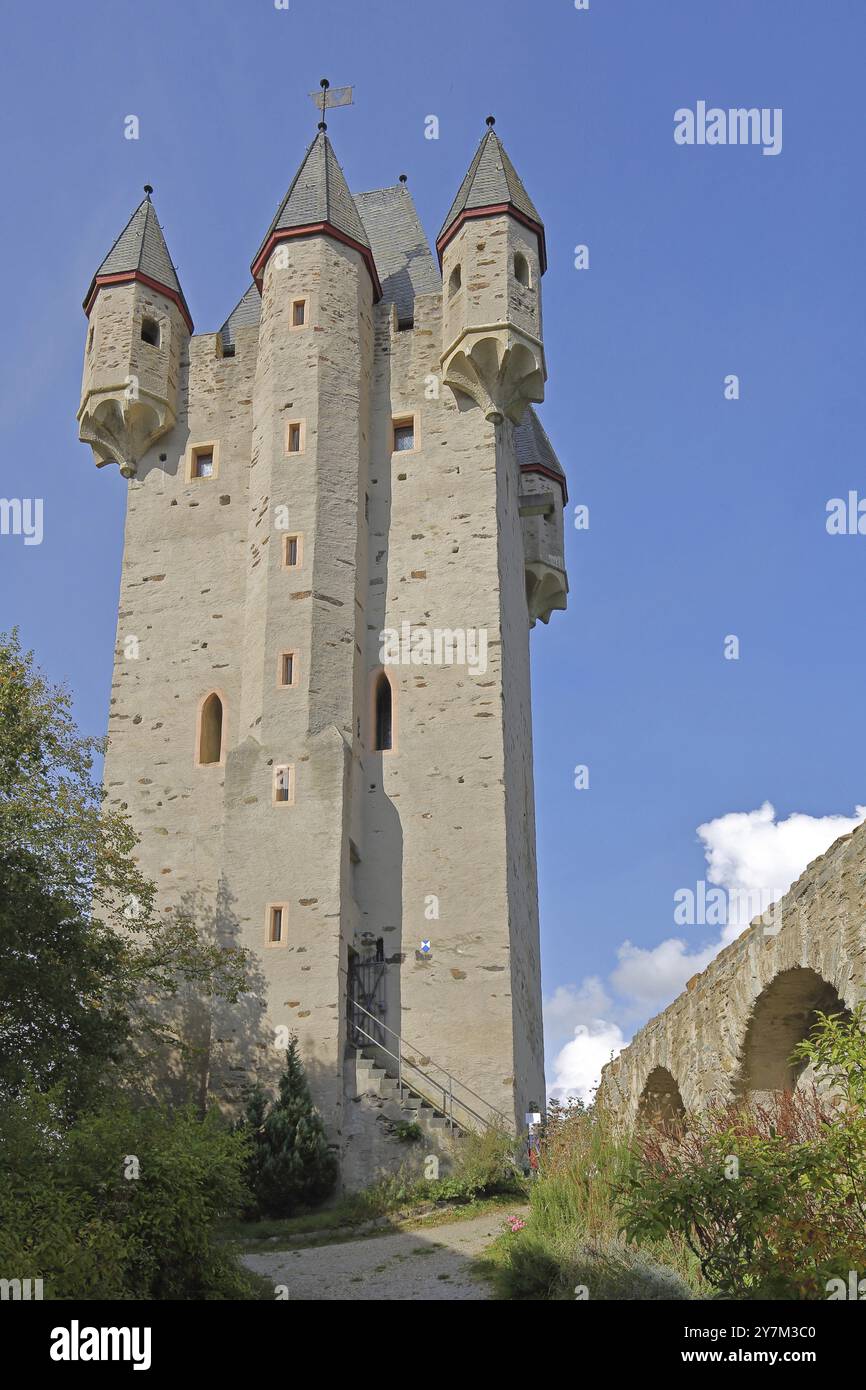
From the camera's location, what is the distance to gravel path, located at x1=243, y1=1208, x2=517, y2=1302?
13.6m

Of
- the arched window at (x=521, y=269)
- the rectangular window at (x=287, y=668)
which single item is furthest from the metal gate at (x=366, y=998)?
the arched window at (x=521, y=269)

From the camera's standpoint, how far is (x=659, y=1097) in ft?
63.6

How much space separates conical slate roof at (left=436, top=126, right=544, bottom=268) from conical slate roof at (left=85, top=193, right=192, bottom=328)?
569 cm

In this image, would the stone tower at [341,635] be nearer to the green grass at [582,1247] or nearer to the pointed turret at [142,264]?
the pointed turret at [142,264]

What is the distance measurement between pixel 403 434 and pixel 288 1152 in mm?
14006

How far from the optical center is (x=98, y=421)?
28.1 m

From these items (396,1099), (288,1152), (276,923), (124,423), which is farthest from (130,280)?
(288,1152)

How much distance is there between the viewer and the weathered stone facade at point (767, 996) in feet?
40.8

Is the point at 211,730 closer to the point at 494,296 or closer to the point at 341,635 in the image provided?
the point at 341,635

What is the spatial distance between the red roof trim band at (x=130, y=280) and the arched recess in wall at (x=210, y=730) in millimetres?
8901

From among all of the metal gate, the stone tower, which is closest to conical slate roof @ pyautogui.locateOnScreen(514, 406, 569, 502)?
the stone tower
